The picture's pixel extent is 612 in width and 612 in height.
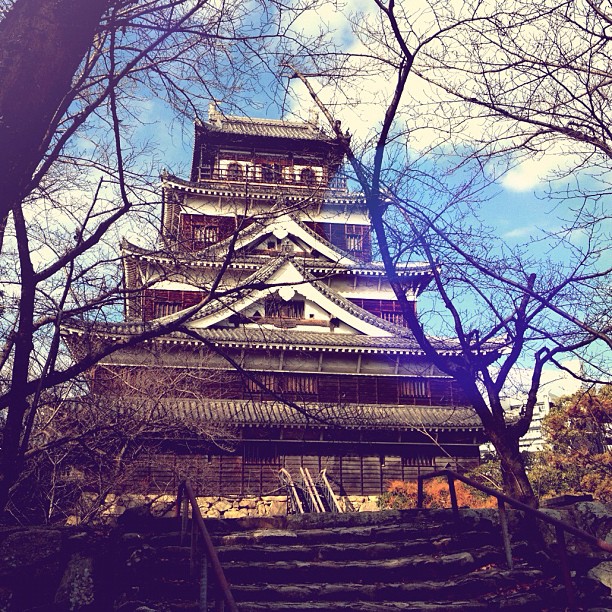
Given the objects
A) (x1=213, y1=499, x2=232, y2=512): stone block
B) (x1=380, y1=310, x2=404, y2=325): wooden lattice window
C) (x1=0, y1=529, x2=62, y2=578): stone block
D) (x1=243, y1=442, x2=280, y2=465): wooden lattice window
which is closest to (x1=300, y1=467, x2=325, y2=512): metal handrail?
(x1=243, y1=442, x2=280, y2=465): wooden lattice window

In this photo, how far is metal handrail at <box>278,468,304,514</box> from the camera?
17.8 meters

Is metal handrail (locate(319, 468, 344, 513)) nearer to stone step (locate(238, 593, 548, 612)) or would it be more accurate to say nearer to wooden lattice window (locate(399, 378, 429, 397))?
wooden lattice window (locate(399, 378, 429, 397))

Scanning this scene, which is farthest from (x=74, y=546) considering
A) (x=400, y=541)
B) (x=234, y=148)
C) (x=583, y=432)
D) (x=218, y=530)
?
(x=234, y=148)

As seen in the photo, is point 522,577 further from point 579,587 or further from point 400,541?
point 400,541

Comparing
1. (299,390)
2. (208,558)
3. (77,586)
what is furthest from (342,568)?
(299,390)

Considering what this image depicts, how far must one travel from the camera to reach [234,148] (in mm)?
30516

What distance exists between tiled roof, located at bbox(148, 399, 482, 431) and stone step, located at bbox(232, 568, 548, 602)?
11978 mm

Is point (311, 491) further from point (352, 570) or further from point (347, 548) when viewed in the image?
point (352, 570)

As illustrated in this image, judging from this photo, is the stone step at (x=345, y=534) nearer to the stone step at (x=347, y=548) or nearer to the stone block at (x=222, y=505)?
the stone step at (x=347, y=548)

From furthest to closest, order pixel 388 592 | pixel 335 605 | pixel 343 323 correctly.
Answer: pixel 343 323 → pixel 388 592 → pixel 335 605

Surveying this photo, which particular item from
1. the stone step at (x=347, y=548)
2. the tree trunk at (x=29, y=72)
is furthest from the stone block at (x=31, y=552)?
the tree trunk at (x=29, y=72)

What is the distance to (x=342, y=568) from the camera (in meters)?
6.32

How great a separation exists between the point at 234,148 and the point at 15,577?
27.0m

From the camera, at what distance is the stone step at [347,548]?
21.3ft
